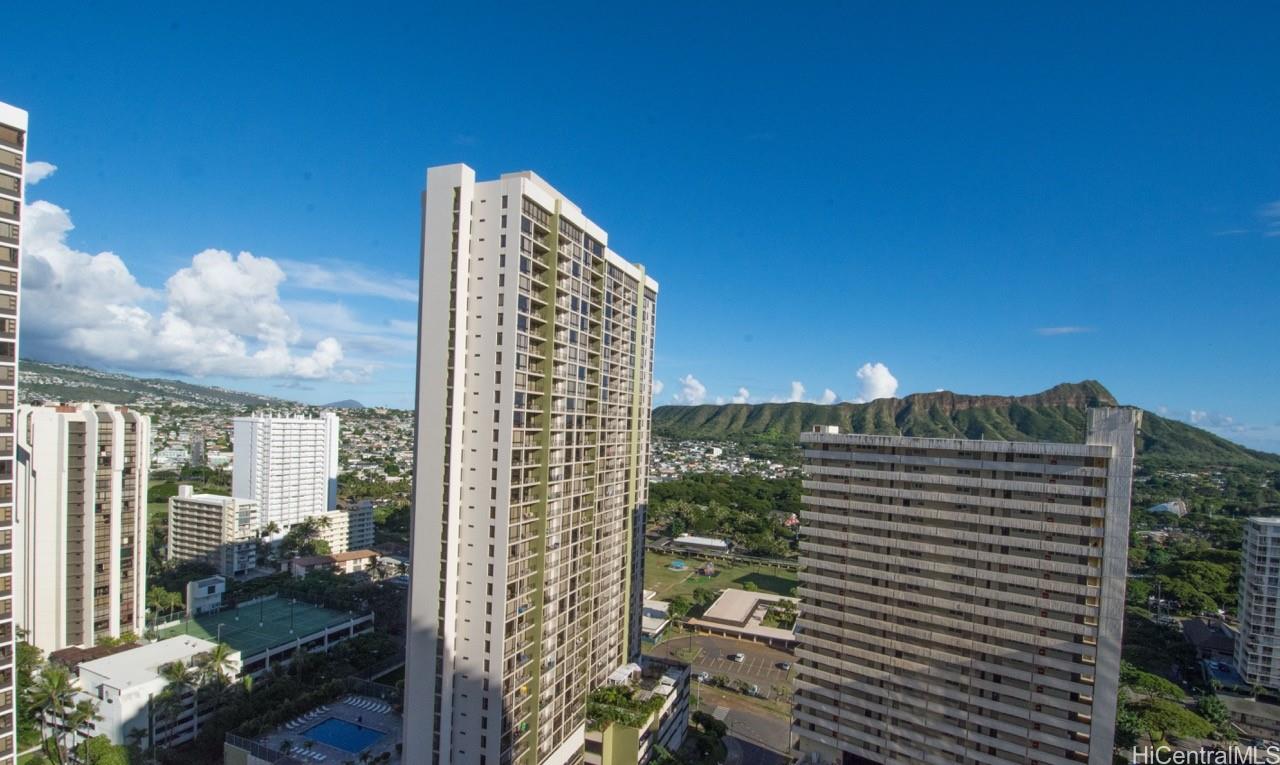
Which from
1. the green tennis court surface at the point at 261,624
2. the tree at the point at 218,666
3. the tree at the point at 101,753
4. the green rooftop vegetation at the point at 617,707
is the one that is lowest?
the green tennis court surface at the point at 261,624

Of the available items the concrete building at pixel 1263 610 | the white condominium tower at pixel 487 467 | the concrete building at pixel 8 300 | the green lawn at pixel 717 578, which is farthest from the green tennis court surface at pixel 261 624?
the concrete building at pixel 1263 610

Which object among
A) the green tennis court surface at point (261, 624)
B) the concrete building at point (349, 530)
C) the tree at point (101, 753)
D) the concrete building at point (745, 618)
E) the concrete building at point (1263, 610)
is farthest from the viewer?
the concrete building at point (349, 530)

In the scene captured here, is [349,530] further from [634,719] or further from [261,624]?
[634,719]

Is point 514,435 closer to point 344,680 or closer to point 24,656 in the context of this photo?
point 344,680

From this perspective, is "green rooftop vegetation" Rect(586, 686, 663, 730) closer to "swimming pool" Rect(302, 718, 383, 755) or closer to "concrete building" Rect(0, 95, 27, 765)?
"swimming pool" Rect(302, 718, 383, 755)

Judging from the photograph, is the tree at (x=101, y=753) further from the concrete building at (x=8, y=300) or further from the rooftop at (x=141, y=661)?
the concrete building at (x=8, y=300)

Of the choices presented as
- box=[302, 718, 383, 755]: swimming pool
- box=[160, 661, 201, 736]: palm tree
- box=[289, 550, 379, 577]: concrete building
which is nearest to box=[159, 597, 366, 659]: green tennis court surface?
box=[160, 661, 201, 736]: palm tree
